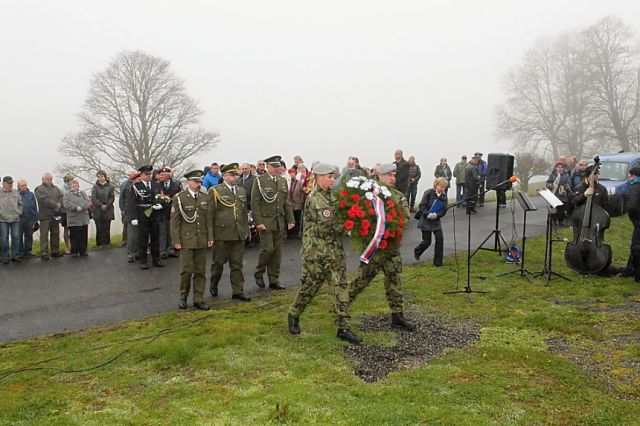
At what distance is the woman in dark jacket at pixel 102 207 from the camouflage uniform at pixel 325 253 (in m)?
8.92

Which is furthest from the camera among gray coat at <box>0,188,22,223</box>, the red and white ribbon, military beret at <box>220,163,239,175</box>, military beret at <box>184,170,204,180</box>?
gray coat at <box>0,188,22,223</box>

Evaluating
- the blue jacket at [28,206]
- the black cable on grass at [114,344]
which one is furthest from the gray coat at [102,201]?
the black cable on grass at [114,344]

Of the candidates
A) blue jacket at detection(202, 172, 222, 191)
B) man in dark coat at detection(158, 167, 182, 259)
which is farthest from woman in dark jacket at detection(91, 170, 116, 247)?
blue jacket at detection(202, 172, 222, 191)

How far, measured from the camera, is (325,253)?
6.48m

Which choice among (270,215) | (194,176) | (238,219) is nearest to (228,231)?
(238,219)

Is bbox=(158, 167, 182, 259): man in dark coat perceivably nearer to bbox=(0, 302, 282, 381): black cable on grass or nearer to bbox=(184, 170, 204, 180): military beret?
bbox=(184, 170, 204, 180): military beret

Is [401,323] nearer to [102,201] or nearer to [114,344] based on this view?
[114,344]

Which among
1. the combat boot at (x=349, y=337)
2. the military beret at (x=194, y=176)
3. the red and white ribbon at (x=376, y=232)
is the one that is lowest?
the combat boot at (x=349, y=337)

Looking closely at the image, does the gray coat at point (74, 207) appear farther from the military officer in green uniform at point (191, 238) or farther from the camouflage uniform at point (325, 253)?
the camouflage uniform at point (325, 253)

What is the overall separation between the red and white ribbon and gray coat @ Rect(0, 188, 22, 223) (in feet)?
30.4

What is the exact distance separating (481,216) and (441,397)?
14.1 m

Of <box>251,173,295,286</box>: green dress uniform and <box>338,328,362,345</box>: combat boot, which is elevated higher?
<box>251,173,295,286</box>: green dress uniform

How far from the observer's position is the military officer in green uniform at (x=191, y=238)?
8156 mm

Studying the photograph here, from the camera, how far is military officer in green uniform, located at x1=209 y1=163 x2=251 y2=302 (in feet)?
28.1
